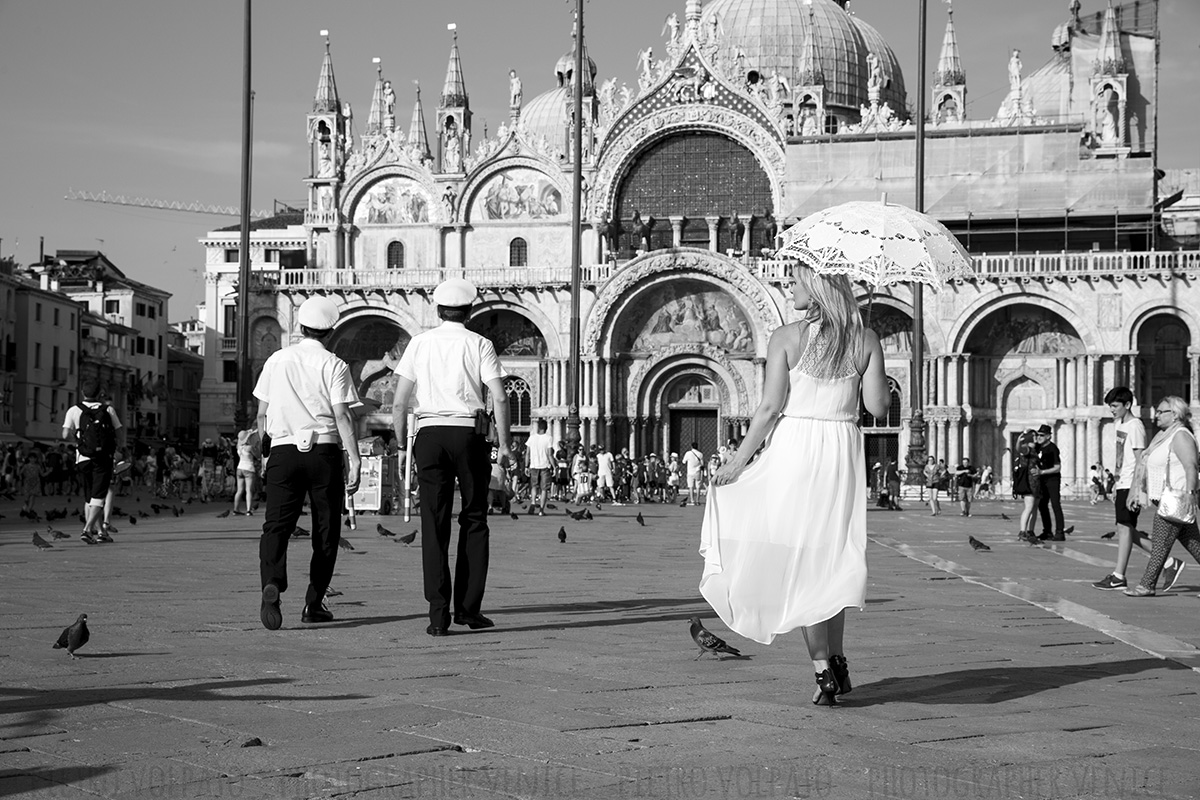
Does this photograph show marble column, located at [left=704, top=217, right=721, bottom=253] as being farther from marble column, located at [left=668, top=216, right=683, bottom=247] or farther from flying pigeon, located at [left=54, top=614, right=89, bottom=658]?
flying pigeon, located at [left=54, top=614, right=89, bottom=658]

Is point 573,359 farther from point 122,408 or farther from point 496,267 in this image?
point 122,408

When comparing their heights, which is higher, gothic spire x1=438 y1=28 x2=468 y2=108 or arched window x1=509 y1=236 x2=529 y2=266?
gothic spire x1=438 y1=28 x2=468 y2=108

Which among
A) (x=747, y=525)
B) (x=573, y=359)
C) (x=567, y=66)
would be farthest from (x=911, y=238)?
(x=567, y=66)

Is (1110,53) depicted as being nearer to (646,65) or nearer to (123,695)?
(646,65)

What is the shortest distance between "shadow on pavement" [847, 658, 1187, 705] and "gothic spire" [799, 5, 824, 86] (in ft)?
151

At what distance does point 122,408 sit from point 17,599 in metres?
65.5

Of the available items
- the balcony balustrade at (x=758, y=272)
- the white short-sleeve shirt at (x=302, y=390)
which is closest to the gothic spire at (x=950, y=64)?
the balcony balustrade at (x=758, y=272)

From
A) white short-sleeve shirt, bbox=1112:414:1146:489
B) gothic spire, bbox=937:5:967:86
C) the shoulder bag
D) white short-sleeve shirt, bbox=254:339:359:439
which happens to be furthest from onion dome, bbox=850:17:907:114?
white short-sleeve shirt, bbox=254:339:359:439

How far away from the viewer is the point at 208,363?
66062mm

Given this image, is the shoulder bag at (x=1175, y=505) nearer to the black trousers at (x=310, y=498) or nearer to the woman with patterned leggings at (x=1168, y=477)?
the woman with patterned leggings at (x=1168, y=477)

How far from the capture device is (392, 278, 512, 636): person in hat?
8562 millimetres

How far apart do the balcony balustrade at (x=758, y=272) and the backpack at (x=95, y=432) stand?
29072mm

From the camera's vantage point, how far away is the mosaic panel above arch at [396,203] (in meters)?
52.1

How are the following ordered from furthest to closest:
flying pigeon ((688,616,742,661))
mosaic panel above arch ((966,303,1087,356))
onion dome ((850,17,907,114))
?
onion dome ((850,17,907,114)), mosaic panel above arch ((966,303,1087,356)), flying pigeon ((688,616,742,661))
